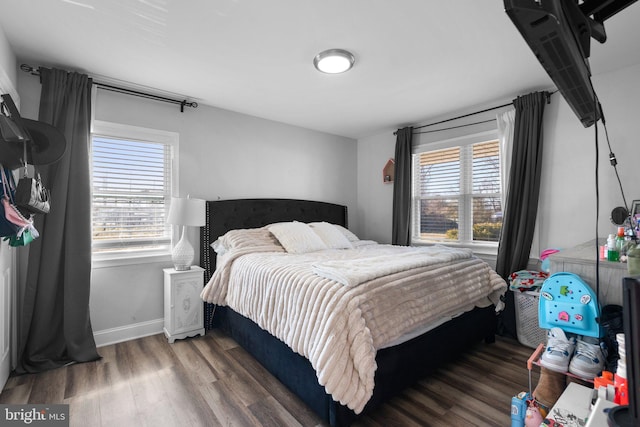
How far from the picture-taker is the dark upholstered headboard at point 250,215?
3.15m

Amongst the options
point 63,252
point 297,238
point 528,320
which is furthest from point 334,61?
point 528,320

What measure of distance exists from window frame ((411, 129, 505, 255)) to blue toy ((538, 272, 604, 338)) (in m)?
2.00

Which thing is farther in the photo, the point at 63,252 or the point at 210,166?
the point at 210,166

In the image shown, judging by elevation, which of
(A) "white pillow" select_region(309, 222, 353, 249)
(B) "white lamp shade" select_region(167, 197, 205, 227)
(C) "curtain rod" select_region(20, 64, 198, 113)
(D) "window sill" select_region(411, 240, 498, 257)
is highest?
(C) "curtain rod" select_region(20, 64, 198, 113)

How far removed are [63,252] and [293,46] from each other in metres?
2.38

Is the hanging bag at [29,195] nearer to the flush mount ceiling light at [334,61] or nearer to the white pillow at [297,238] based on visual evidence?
the white pillow at [297,238]

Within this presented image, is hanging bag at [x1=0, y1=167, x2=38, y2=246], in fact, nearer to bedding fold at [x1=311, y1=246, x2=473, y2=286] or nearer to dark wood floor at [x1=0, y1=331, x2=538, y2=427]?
dark wood floor at [x1=0, y1=331, x2=538, y2=427]

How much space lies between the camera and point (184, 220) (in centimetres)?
273

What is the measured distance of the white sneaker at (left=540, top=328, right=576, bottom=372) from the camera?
52.0 inches

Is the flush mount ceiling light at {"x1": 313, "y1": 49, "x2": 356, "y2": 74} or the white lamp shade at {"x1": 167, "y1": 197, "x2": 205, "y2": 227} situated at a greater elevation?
the flush mount ceiling light at {"x1": 313, "y1": 49, "x2": 356, "y2": 74}

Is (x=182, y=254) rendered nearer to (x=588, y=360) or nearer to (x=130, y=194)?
(x=130, y=194)

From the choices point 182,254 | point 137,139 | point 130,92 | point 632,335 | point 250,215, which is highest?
point 130,92

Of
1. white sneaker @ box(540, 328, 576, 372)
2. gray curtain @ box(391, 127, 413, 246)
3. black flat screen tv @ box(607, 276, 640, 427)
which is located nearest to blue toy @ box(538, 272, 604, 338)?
white sneaker @ box(540, 328, 576, 372)

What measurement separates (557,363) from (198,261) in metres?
2.96
